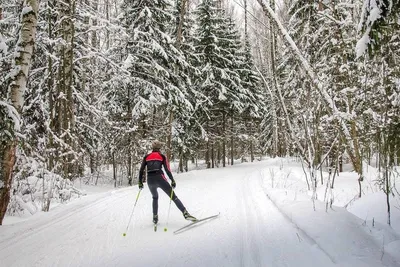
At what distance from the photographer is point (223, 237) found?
19.2 ft

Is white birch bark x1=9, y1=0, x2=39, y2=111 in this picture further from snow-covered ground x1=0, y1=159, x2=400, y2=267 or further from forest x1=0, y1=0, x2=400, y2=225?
snow-covered ground x1=0, y1=159, x2=400, y2=267

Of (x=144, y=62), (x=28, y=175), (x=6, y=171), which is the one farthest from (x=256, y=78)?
(x=6, y=171)

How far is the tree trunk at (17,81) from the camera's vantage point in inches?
271

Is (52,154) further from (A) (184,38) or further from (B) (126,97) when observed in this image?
(A) (184,38)

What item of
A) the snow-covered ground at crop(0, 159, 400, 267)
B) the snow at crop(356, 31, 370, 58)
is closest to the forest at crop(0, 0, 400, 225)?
the snow at crop(356, 31, 370, 58)

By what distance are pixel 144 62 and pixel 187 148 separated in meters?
8.39

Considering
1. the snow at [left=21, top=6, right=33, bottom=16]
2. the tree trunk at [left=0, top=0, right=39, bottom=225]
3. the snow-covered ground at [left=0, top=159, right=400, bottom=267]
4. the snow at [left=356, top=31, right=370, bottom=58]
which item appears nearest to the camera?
the snow at [left=356, top=31, right=370, bottom=58]

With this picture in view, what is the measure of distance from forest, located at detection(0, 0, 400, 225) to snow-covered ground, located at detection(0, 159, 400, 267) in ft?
2.71

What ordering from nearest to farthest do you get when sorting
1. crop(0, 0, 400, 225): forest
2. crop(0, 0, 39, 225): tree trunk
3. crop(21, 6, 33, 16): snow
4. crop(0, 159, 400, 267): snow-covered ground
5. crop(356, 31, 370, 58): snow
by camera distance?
crop(356, 31, 370, 58): snow → crop(0, 159, 400, 267): snow-covered ground → crop(0, 0, 400, 225): forest → crop(0, 0, 39, 225): tree trunk → crop(21, 6, 33, 16): snow

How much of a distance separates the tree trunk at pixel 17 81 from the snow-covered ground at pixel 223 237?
949mm

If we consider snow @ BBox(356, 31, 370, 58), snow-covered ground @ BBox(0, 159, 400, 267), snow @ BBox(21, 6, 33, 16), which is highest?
snow @ BBox(21, 6, 33, 16)

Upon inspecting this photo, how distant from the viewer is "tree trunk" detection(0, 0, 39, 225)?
6.88m

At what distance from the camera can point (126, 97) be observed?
16.1 metres

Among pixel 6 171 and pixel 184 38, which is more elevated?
pixel 184 38
